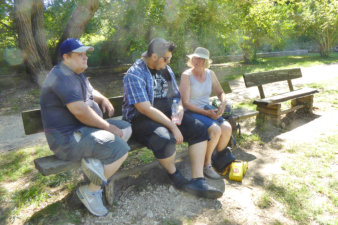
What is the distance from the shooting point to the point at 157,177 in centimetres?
312

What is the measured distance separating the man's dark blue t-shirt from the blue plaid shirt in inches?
20.7

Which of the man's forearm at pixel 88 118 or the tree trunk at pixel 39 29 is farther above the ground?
the tree trunk at pixel 39 29

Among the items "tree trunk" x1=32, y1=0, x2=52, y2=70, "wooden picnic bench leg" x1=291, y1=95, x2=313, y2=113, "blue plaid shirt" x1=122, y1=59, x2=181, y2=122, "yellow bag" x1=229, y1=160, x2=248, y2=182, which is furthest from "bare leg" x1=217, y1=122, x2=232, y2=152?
"tree trunk" x1=32, y1=0, x2=52, y2=70

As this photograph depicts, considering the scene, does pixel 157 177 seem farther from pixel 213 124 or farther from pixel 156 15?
pixel 156 15

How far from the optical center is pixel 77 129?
2391mm

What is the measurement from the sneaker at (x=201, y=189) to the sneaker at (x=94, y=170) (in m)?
0.88

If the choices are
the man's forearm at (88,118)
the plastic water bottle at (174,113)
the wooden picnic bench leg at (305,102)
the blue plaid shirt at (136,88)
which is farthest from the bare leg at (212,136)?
the wooden picnic bench leg at (305,102)

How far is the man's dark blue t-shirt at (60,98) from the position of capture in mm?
2232

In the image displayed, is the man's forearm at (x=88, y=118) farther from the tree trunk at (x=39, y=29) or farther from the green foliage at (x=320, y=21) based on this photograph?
the green foliage at (x=320, y=21)

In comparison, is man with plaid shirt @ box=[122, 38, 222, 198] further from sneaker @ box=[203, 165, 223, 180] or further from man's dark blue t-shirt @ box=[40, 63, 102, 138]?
man's dark blue t-shirt @ box=[40, 63, 102, 138]

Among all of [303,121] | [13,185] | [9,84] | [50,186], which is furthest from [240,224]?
[9,84]

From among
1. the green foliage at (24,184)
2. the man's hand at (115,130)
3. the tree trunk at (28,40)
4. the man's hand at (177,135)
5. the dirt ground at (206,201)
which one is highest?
the tree trunk at (28,40)

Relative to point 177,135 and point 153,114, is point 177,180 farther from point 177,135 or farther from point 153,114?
point 153,114

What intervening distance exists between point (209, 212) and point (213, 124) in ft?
3.34
